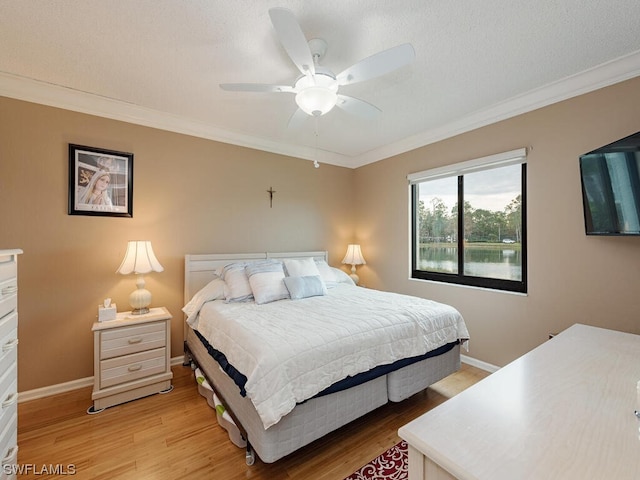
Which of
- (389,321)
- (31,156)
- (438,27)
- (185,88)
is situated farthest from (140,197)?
(438,27)

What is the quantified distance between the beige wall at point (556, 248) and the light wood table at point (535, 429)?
1.36 metres

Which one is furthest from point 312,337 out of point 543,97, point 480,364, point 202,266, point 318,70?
point 543,97

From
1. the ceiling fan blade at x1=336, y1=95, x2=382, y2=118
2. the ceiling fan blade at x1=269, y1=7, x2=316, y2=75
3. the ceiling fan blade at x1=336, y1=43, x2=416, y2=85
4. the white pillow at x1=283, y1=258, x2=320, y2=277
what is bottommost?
the white pillow at x1=283, y1=258, x2=320, y2=277

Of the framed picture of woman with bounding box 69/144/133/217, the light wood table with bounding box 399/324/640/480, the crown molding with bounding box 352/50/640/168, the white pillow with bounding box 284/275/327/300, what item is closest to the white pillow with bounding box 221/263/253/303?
the white pillow with bounding box 284/275/327/300

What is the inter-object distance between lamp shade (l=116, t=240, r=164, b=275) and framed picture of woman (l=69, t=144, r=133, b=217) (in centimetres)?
43

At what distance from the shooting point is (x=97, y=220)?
2.60 meters

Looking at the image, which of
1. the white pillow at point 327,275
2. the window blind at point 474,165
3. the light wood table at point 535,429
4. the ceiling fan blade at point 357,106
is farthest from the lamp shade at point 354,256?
the light wood table at point 535,429

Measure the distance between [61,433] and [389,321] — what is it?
2.43 m

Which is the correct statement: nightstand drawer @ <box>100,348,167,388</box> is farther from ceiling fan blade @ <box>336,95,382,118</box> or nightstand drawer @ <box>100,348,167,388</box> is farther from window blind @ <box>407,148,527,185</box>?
window blind @ <box>407,148,527,185</box>

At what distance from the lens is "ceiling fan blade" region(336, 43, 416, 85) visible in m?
1.49

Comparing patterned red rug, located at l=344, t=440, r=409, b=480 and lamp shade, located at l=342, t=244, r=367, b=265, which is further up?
lamp shade, located at l=342, t=244, r=367, b=265

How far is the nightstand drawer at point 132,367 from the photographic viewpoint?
220 cm

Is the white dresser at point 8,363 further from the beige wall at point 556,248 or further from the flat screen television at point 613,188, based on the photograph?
the beige wall at point 556,248

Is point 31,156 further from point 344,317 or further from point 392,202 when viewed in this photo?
point 392,202
